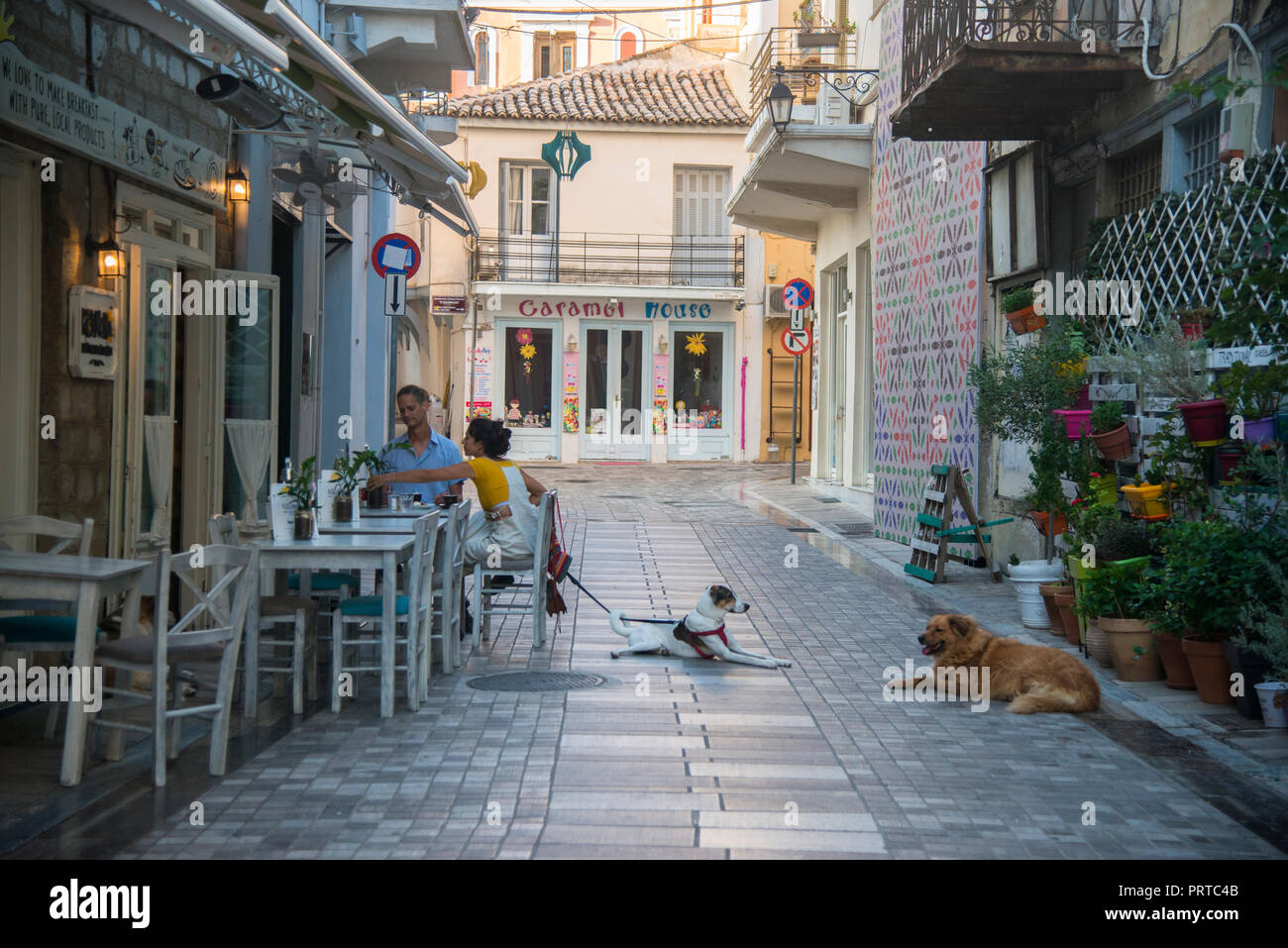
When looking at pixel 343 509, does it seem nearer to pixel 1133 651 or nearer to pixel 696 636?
pixel 696 636

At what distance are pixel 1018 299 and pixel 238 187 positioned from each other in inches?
250

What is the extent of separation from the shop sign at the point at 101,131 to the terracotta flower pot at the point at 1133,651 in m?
6.47

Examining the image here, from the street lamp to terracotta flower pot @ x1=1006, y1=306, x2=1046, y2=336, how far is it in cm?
744

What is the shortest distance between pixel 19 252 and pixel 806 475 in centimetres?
2158

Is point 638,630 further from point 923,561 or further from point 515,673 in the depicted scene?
point 923,561

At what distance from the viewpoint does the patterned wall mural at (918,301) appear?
1394cm

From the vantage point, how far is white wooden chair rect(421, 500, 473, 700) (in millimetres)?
8086

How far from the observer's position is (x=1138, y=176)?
Result: 10734 millimetres

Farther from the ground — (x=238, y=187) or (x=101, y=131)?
(x=238, y=187)

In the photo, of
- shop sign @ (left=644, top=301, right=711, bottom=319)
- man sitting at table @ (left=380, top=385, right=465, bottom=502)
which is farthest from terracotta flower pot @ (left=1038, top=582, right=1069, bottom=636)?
shop sign @ (left=644, top=301, right=711, bottom=319)

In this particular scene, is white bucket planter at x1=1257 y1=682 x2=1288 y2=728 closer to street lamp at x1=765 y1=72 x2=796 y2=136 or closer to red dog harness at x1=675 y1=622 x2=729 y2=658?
red dog harness at x1=675 y1=622 x2=729 y2=658

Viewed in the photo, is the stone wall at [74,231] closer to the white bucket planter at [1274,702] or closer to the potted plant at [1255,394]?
the potted plant at [1255,394]

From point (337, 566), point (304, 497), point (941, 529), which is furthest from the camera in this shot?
point (941, 529)

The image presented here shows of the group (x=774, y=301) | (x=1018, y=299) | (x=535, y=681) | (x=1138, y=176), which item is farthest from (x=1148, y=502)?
(x=774, y=301)
